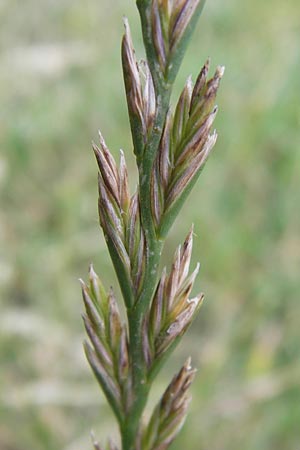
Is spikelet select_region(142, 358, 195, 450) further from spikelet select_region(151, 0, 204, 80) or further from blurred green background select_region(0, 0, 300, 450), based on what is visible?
blurred green background select_region(0, 0, 300, 450)

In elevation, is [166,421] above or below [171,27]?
below

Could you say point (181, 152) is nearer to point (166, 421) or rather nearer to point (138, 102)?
point (138, 102)

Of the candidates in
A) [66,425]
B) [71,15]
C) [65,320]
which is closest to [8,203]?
[65,320]

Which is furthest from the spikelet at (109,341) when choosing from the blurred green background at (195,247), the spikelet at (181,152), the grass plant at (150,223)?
the blurred green background at (195,247)

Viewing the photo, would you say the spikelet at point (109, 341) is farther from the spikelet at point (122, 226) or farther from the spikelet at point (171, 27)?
the spikelet at point (171, 27)

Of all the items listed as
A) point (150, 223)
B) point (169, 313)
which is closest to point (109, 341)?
point (169, 313)

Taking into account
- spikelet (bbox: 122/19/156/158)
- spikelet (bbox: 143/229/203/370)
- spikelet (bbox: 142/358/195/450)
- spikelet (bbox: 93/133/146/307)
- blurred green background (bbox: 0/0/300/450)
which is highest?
blurred green background (bbox: 0/0/300/450)

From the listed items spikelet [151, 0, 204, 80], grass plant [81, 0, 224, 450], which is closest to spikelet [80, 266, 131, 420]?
grass plant [81, 0, 224, 450]
